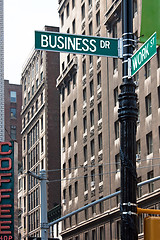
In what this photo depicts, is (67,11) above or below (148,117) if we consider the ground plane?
above

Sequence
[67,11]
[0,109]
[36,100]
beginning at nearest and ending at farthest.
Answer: [0,109] < [67,11] < [36,100]

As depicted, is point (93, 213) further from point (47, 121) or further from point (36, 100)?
point (36, 100)

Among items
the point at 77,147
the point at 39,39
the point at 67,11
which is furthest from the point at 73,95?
the point at 39,39

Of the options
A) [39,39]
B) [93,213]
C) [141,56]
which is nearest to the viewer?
[141,56]

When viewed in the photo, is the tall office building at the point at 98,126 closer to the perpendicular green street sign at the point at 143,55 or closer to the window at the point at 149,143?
the window at the point at 149,143

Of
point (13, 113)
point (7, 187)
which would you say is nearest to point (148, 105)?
point (7, 187)

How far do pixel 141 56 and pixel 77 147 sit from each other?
67.7 meters

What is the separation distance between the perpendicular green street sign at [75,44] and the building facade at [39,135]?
80.2m

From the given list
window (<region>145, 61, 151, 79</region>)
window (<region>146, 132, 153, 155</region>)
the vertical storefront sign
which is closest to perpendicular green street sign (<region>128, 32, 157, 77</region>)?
the vertical storefront sign

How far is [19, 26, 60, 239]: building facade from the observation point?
9631 centimetres

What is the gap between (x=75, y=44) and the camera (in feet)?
40.7

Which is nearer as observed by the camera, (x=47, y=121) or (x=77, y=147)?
(x=77, y=147)

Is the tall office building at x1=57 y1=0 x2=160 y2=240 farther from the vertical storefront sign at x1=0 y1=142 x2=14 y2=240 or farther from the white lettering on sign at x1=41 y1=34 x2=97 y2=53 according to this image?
the white lettering on sign at x1=41 y1=34 x2=97 y2=53

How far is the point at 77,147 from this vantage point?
7919cm
